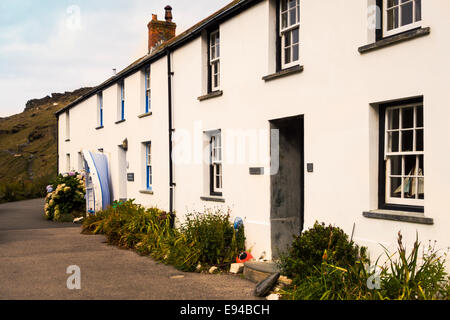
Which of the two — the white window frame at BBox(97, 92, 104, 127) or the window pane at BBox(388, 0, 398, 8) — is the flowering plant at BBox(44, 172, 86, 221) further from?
the window pane at BBox(388, 0, 398, 8)

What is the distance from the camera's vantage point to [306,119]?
8.33 metres

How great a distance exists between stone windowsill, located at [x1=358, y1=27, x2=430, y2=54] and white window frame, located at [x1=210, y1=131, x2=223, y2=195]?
481 cm

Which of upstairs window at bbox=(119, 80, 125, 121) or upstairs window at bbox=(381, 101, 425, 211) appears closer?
upstairs window at bbox=(381, 101, 425, 211)

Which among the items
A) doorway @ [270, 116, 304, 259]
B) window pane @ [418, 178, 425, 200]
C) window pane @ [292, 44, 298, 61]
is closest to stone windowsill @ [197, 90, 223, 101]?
doorway @ [270, 116, 304, 259]

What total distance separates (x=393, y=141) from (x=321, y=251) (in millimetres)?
1984

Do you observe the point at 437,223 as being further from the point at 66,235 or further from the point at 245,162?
the point at 66,235

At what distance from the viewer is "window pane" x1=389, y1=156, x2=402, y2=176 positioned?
7.01 metres

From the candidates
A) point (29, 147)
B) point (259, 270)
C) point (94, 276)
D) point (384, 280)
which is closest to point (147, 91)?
point (94, 276)

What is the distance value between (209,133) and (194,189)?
1.55m

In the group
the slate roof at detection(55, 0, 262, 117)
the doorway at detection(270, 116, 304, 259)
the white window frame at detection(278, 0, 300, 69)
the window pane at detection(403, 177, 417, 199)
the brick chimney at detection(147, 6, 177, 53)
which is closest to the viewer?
the window pane at detection(403, 177, 417, 199)

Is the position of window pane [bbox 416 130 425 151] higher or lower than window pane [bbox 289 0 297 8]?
lower

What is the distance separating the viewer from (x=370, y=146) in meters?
7.09

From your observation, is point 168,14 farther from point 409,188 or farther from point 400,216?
point 400,216
